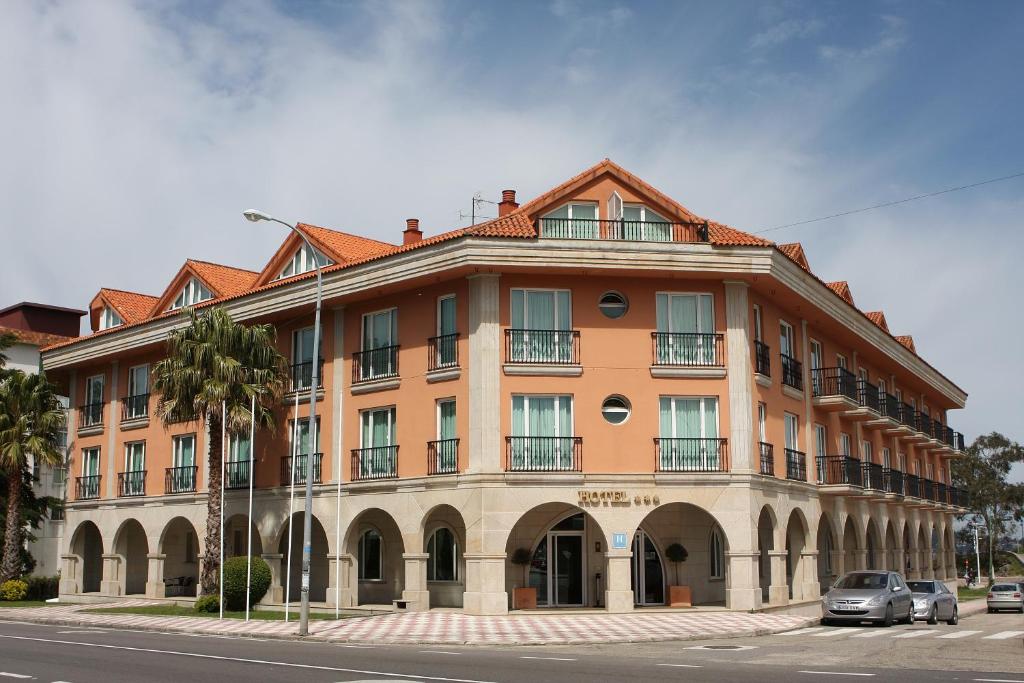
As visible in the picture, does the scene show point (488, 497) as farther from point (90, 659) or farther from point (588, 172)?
point (90, 659)

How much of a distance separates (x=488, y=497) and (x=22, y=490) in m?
25.8

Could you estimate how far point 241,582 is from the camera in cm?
3319

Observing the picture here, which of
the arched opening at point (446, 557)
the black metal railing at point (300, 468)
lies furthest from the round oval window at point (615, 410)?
the black metal railing at point (300, 468)

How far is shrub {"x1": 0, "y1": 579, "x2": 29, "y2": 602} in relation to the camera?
43.4m

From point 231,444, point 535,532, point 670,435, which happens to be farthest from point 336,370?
point 670,435

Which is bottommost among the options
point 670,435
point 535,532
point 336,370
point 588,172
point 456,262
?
point 535,532

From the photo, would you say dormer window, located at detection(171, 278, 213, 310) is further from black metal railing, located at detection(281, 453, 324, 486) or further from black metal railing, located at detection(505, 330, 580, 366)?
black metal railing, located at detection(505, 330, 580, 366)

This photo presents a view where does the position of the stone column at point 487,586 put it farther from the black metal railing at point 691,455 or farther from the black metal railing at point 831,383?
the black metal railing at point 831,383

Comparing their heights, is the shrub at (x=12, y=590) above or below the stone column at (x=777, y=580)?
below

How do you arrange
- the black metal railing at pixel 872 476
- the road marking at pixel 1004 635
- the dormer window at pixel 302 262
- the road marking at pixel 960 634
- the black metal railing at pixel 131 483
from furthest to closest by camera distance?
the black metal railing at pixel 131 483 → the black metal railing at pixel 872 476 → the dormer window at pixel 302 262 → the road marking at pixel 960 634 → the road marking at pixel 1004 635

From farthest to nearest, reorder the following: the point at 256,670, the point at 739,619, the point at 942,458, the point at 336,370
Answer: the point at 942,458, the point at 336,370, the point at 739,619, the point at 256,670

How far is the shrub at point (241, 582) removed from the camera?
33.1 meters

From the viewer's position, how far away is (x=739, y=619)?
1157 inches

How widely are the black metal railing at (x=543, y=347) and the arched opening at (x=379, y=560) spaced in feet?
26.2
